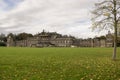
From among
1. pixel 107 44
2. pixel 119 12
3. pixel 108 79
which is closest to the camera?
pixel 108 79

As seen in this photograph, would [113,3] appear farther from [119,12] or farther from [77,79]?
[77,79]

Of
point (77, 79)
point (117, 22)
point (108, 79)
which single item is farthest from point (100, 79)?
point (117, 22)

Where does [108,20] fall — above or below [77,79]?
above

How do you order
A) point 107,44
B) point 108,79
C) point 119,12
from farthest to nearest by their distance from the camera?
point 107,44 → point 119,12 → point 108,79

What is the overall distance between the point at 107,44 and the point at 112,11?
551 ft

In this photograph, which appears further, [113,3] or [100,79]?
[113,3]

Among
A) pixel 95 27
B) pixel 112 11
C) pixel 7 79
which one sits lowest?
pixel 7 79

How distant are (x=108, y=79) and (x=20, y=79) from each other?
4.58 m

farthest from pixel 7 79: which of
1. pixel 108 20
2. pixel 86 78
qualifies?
pixel 108 20

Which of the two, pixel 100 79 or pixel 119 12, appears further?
pixel 119 12

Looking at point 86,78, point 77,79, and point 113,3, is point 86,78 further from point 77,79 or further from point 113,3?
point 113,3

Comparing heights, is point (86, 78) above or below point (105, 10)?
below

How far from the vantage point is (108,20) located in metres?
30.7

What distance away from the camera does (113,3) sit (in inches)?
1199
